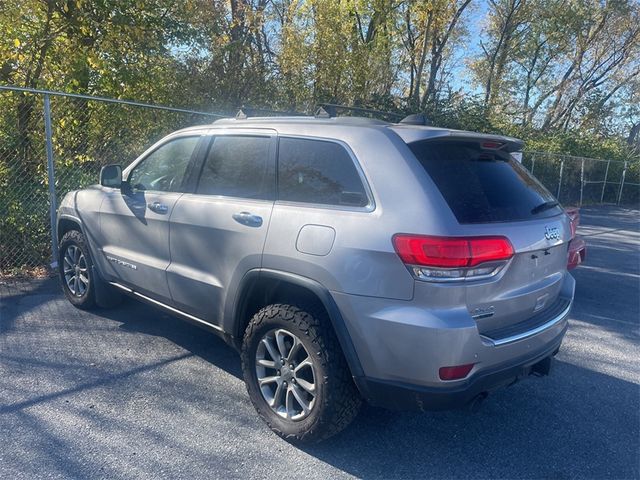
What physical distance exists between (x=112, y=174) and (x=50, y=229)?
2791 mm

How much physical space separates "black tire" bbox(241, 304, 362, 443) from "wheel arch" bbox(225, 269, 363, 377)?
0.27ft

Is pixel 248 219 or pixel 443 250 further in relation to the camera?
pixel 248 219

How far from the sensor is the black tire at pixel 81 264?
502 centimetres

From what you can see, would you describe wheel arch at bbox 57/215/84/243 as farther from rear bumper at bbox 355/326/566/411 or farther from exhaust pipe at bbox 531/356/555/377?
exhaust pipe at bbox 531/356/555/377

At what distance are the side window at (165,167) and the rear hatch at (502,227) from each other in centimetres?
201

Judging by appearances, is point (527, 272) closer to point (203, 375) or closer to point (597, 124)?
point (203, 375)

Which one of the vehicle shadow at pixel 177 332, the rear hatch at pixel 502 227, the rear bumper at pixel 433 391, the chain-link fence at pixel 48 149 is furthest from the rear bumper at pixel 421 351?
the chain-link fence at pixel 48 149

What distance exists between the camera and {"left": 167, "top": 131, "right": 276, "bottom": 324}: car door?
3.39 m

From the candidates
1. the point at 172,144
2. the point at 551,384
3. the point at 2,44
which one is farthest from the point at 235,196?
the point at 2,44

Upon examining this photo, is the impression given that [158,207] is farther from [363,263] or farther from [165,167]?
[363,263]

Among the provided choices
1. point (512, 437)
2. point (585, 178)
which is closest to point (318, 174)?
point (512, 437)

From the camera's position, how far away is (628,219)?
1711 centimetres

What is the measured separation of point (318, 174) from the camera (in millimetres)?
3229

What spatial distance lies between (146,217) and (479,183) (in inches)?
102
